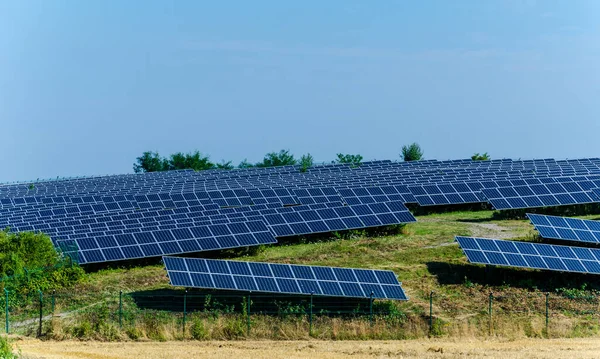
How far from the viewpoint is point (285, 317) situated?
27281mm

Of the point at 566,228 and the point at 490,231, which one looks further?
the point at 490,231

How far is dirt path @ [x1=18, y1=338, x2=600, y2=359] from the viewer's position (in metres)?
23.8

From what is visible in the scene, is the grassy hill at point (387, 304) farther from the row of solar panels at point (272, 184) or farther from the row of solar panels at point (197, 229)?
the row of solar panels at point (272, 184)

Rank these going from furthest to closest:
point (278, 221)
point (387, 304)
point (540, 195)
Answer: point (540, 195), point (278, 221), point (387, 304)

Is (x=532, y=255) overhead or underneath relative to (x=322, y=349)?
overhead

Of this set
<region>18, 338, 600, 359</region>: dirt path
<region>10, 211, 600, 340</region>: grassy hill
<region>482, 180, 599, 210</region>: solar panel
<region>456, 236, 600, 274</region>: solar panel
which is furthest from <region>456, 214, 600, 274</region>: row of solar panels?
<region>482, 180, 599, 210</region>: solar panel

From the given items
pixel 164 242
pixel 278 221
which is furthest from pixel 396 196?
pixel 164 242

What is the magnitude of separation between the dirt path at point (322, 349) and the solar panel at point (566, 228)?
9.89m

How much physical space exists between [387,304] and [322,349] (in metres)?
4.57

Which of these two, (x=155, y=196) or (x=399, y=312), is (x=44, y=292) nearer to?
(x=399, y=312)

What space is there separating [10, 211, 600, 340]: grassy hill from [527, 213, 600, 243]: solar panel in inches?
86.6

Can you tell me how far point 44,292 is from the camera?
1236 inches

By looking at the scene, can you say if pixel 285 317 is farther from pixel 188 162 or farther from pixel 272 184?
pixel 188 162

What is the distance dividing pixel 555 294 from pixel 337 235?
12.0m
